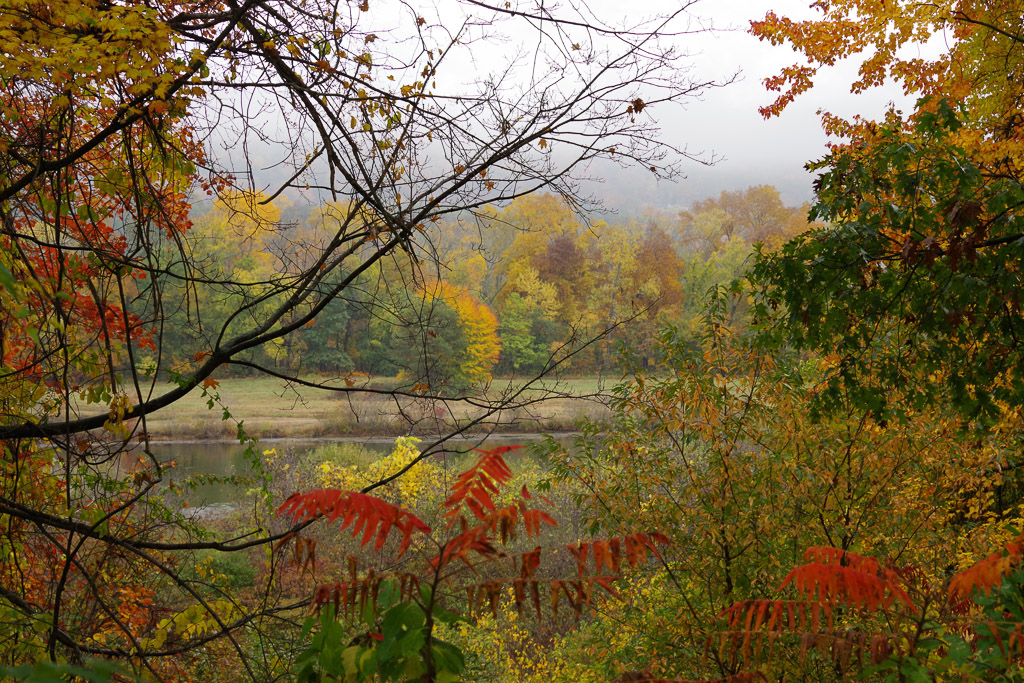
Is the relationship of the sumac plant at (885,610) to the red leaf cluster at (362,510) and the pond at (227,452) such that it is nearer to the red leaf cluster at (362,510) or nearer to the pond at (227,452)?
the red leaf cluster at (362,510)

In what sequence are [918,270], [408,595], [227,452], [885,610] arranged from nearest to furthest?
[408,595]
[885,610]
[918,270]
[227,452]

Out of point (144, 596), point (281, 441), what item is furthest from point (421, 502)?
point (281, 441)

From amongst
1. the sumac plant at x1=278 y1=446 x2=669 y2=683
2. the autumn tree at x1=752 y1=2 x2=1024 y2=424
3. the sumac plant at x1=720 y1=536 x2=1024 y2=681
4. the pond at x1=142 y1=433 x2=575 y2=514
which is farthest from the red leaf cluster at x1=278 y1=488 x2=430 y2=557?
the pond at x1=142 y1=433 x2=575 y2=514

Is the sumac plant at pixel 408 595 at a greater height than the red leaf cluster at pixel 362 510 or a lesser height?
lesser

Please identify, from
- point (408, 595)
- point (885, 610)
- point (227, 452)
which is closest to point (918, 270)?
point (885, 610)

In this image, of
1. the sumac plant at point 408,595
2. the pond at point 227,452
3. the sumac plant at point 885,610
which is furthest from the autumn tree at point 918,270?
the pond at point 227,452

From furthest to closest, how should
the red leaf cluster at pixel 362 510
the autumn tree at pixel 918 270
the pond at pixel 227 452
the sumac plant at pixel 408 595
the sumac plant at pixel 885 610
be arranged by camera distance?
the pond at pixel 227 452, the autumn tree at pixel 918 270, the sumac plant at pixel 885 610, the red leaf cluster at pixel 362 510, the sumac plant at pixel 408 595

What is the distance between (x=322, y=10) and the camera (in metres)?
3.27

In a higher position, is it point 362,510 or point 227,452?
point 362,510

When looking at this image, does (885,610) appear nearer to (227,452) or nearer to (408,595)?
(408,595)

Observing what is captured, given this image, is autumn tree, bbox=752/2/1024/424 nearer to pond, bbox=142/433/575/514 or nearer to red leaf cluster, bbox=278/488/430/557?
red leaf cluster, bbox=278/488/430/557

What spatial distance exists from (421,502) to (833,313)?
1121 centimetres

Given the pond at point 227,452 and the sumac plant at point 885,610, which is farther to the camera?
the pond at point 227,452

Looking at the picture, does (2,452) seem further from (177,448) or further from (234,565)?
(177,448)
